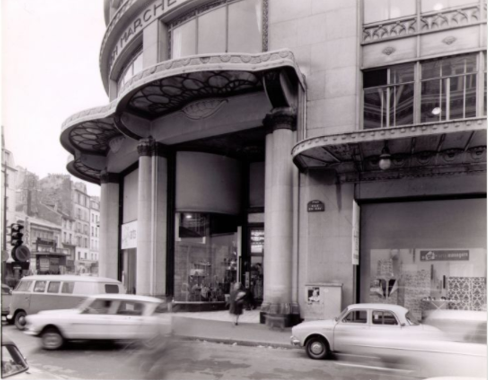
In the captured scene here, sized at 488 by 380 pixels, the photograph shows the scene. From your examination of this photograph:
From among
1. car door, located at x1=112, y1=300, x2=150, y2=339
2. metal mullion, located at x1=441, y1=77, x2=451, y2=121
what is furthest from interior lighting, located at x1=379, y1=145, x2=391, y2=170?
car door, located at x1=112, y1=300, x2=150, y2=339

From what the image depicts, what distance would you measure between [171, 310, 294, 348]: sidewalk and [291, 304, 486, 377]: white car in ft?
5.22

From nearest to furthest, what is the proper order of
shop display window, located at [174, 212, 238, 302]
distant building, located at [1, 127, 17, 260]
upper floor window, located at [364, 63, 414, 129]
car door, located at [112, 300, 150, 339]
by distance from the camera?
1. distant building, located at [1, 127, 17, 260]
2. car door, located at [112, 300, 150, 339]
3. upper floor window, located at [364, 63, 414, 129]
4. shop display window, located at [174, 212, 238, 302]

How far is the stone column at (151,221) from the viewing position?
15234 mm

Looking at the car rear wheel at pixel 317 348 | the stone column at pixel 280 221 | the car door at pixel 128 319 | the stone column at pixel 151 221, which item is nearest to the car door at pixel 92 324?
the car door at pixel 128 319

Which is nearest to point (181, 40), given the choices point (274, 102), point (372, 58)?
point (274, 102)

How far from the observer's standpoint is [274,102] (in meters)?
12.5

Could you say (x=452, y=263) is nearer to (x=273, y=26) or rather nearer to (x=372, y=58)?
(x=372, y=58)

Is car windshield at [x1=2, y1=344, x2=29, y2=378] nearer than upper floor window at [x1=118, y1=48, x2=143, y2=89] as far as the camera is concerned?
Yes

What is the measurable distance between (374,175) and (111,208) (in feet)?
38.2

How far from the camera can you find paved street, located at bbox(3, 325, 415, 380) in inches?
279

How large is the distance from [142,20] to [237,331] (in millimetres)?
11204

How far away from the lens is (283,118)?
12.5m

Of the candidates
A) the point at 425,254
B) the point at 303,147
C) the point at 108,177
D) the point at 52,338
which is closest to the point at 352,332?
the point at 425,254

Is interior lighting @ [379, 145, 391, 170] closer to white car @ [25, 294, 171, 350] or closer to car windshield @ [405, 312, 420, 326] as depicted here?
car windshield @ [405, 312, 420, 326]
